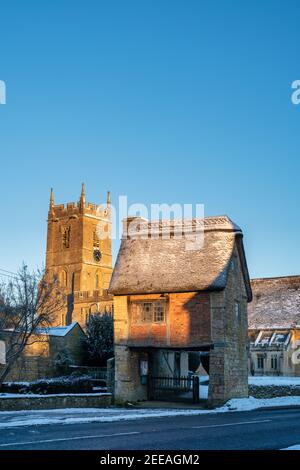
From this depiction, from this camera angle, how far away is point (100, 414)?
20891mm

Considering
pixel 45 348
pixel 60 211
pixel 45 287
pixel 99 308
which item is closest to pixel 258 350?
pixel 45 348

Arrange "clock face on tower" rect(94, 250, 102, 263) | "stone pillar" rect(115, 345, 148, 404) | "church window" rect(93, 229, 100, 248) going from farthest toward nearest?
"clock face on tower" rect(94, 250, 102, 263), "church window" rect(93, 229, 100, 248), "stone pillar" rect(115, 345, 148, 404)

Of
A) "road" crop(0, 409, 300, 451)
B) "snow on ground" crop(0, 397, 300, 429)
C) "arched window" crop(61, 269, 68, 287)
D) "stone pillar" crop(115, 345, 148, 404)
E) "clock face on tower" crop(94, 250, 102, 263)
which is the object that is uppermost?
"clock face on tower" crop(94, 250, 102, 263)

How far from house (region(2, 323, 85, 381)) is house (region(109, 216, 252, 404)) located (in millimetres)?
9717

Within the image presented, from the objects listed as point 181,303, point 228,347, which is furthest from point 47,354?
point 228,347

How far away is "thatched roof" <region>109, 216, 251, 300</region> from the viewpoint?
29.4 meters

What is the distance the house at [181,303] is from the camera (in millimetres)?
28531

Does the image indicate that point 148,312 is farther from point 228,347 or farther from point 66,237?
point 66,237

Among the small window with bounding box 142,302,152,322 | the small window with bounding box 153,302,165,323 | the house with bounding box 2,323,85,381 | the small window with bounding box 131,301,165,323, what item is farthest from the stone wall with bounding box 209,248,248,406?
the house with bounding box 2,323,85,381

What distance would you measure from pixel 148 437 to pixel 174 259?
18845mm

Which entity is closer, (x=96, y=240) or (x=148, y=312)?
(x=148, y=312)

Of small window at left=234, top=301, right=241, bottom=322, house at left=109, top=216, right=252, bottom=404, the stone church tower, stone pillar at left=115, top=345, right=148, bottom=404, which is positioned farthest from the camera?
the stone church tower

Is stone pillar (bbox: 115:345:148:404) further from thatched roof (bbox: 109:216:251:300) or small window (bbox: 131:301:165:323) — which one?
thatched roof (bbox: 109:216:251:300)

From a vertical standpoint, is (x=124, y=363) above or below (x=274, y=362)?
below
